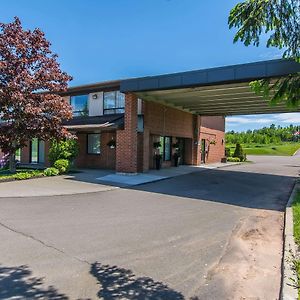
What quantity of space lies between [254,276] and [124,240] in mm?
2570

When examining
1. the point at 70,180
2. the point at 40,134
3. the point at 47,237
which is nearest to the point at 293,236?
the point at 47,237

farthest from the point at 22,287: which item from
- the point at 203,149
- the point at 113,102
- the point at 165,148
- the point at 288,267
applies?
the point at 203,149

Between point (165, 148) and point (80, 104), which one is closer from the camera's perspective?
point (165, 148)

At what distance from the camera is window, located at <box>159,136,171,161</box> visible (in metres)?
22.3

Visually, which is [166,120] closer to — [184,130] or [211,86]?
[184,130]

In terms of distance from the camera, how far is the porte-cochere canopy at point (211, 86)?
11.6 m

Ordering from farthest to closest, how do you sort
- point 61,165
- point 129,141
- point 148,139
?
point 148,139 → point 61,165 → point 129,141

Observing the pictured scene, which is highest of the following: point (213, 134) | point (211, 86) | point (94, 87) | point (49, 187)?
point (94, 87)

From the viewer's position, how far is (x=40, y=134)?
54.1ft

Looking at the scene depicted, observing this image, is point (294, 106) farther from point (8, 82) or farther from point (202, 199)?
point (8, 82)

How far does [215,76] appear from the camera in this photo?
13102mm

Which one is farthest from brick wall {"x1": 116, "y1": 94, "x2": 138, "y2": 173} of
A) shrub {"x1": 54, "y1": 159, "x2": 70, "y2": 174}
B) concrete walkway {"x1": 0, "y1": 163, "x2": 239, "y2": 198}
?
shrub {"x1": 54, "y1": 159, "x2": 70, "y2": 174}

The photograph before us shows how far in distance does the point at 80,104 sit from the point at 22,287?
65.5ft

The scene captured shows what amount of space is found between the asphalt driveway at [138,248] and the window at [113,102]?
10885 mm
